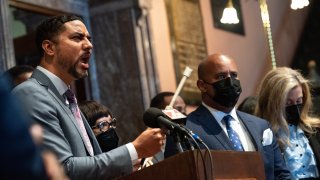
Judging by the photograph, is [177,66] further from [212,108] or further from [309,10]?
[309,10]

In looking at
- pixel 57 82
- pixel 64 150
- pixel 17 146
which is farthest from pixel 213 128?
pixel 17 146

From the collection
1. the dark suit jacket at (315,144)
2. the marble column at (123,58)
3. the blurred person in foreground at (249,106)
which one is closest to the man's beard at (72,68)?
the dark suit jacket at (315,144)

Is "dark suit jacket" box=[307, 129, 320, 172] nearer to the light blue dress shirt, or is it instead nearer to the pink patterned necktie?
the light blue dress shirt

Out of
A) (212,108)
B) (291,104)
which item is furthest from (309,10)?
(212,108)

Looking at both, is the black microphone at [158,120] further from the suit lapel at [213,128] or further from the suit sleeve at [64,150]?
the suit lapel at [213,128]

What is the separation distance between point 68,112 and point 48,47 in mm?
406

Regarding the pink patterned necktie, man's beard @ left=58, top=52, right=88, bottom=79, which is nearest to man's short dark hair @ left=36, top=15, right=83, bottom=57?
man's beard @ left=58, top=52, right=88, bottom=79

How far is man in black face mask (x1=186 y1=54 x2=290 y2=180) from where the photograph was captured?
11.0ft

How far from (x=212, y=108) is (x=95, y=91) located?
8.89ft

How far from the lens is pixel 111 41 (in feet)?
20.0

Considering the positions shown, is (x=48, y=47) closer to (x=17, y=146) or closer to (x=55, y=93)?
(x=55, y=93)

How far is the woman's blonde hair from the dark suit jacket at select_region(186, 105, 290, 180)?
0.39 m

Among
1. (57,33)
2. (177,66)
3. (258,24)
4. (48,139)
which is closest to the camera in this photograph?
(48,139)

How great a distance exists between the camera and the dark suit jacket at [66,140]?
2.30m
